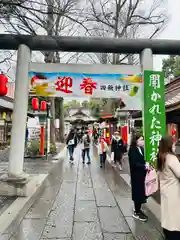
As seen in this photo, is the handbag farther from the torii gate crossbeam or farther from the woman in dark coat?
the torii gate crossbeam

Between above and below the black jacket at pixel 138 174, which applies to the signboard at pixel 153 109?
above

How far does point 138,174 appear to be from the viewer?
15.5ft

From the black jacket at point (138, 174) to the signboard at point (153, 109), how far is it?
0.69 metres

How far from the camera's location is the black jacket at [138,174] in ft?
15.4

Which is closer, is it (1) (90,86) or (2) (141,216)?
(2) (141,216)

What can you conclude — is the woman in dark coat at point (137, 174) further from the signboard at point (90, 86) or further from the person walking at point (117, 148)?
the person walking at point (117, 148)

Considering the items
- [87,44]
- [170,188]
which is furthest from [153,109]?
[170,188]

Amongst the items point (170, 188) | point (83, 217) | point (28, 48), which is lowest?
point (83, 217)

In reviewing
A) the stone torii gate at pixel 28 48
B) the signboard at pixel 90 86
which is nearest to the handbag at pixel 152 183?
the signboard at pixel 90 86

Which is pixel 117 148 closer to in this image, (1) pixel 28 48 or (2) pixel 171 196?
(1) pixel 28 48

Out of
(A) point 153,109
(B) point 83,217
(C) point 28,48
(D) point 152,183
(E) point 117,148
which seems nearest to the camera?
(D) point 152,183

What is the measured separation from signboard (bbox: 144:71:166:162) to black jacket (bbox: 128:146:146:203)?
27.4 inches

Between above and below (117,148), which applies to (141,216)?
below

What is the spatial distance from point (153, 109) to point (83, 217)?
2.99 m
